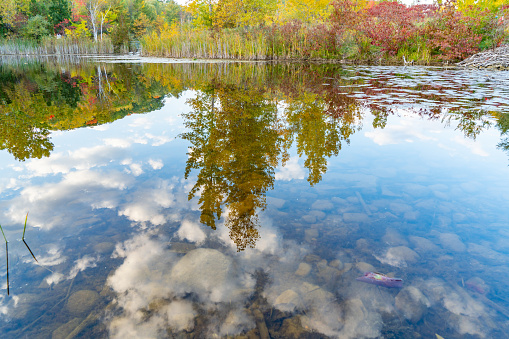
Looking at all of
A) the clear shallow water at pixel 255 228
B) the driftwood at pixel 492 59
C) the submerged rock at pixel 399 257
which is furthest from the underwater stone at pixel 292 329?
the driftwood at pixel 492 59

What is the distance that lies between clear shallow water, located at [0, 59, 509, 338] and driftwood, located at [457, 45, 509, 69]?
1077 cm

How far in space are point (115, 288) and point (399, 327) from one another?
1.28 metres

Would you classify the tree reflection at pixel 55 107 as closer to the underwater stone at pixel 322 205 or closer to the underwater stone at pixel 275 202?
the underwater stone at pixel 275 202

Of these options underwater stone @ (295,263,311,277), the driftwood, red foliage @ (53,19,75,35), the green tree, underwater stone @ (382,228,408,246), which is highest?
the green tree

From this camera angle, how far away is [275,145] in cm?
317

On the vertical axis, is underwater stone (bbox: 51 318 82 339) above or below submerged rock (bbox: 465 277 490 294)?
below

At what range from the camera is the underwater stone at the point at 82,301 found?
4.06ft

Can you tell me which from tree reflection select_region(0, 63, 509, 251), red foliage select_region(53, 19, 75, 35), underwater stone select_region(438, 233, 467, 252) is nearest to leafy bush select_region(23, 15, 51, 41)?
red foliage select_region(53, 19, 75, 35)

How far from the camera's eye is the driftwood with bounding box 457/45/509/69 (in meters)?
11.7

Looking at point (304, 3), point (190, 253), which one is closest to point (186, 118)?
point (190, 253)

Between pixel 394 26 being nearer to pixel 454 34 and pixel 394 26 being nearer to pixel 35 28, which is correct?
pixel 454 34

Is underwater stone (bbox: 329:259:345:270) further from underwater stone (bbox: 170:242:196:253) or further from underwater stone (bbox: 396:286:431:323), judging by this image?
underwater stone (bbox: 170:242:196:253)

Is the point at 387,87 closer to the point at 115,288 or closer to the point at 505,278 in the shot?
the point at 505,278

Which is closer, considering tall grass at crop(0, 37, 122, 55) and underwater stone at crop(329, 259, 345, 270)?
underwater stone at crop(329, 259, 345, 270)
